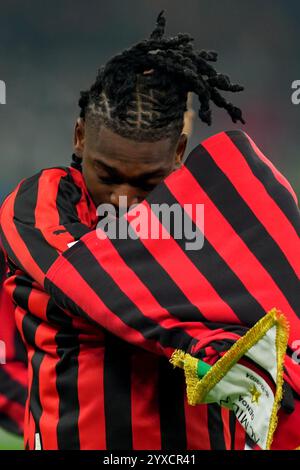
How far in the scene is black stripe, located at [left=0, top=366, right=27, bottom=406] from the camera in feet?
4.62

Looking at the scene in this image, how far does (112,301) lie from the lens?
98cm

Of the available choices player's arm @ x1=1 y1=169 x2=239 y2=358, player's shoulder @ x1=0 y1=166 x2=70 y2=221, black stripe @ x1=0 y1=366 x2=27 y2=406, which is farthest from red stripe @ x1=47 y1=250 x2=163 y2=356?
black stripe @ x1=0 y1=366 x2=27 y2=406

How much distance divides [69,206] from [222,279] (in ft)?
1.14

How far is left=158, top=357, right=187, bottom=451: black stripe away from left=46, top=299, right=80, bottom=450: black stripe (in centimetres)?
12

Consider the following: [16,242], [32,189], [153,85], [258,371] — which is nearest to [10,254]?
[16,242]

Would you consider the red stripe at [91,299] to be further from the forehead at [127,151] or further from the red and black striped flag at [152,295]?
the forehead at [127,151]

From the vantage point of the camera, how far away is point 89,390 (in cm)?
110

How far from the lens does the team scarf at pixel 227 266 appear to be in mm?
881

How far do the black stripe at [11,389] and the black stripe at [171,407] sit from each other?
0.37 meters

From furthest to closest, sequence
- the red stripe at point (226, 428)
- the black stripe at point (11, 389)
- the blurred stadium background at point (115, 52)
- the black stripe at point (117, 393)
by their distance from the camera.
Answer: the blurred stadium background at point (115, 52)
the black stripe at point (11, 389)
the red stripe at point (226, 428)
the black stripe at point (117, 393)

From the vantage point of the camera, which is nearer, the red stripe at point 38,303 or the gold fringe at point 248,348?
the gold fringe at point 248,348

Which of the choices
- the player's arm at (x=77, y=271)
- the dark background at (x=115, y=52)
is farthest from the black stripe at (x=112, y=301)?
the dark background at (x=115, y=52)

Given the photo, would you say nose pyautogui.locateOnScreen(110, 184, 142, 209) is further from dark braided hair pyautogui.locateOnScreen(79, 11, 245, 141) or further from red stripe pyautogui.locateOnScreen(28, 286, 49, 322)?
red stripe pyautogui.locateOnScreen(28, 286, 49, 322)
